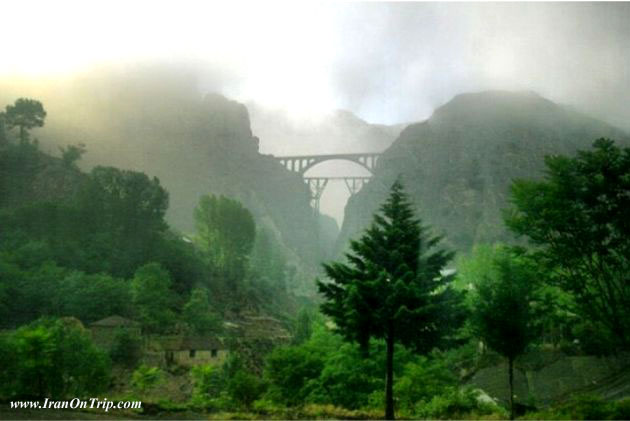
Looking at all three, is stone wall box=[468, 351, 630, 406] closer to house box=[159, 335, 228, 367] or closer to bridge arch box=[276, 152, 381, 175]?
house box=[159, 335, 228, 367]

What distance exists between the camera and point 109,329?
34.5 metres

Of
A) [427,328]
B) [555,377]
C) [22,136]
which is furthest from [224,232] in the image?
[427,328]

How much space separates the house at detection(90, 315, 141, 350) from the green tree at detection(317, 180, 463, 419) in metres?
23.2

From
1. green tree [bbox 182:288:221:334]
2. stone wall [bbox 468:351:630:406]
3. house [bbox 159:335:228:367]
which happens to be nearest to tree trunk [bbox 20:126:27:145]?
green tree [bbox 182:288:221:334]

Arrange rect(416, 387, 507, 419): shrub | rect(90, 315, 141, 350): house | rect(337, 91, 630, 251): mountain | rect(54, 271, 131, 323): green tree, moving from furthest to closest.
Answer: rect(337, 91, 630, 251): mountain → rect(54, 271, 131, 323): green tree → rect(90, 315, 141, 350): house → rect(416, 387, 507, 419): shrub

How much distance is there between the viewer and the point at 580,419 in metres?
11.1

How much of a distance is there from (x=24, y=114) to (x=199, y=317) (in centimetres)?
3271

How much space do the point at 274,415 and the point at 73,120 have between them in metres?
60.3

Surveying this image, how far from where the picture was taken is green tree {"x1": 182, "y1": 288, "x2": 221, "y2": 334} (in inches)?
1604

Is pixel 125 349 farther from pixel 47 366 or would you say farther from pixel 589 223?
pixel 589 223

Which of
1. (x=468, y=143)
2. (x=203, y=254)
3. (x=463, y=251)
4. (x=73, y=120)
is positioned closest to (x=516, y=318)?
(x=203, y=254)

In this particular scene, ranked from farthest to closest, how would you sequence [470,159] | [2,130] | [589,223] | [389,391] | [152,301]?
[470,159] → [2,130] → [152,301] → [589,223] → [389,391]

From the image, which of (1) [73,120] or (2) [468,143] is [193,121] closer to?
(1) [73,120]

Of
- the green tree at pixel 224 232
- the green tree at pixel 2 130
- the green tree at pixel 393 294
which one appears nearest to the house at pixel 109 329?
the green tree at pixel 224 232
